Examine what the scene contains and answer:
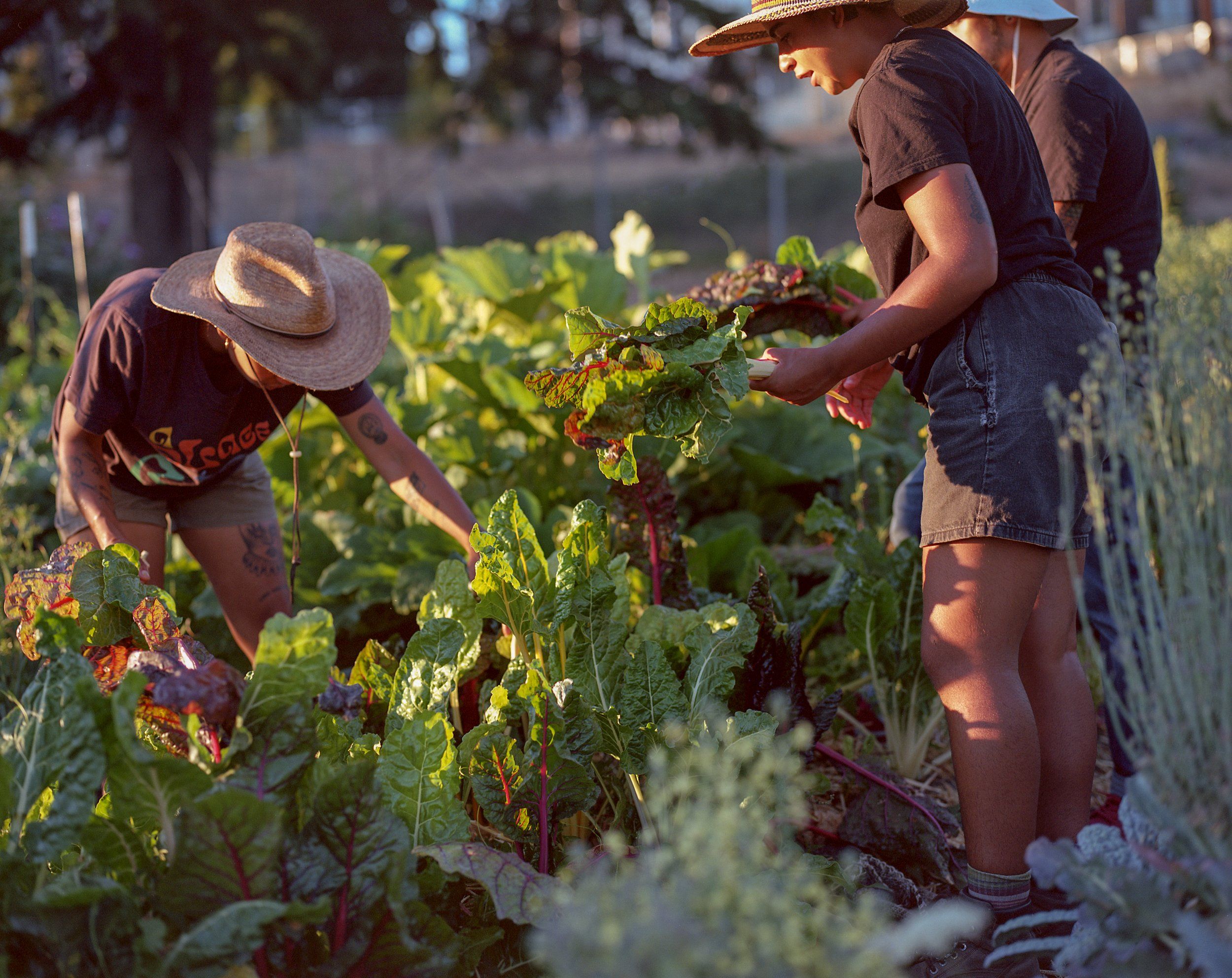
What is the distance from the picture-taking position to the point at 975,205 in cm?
173

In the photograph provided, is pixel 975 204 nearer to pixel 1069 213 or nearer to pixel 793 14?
pixel 793 14

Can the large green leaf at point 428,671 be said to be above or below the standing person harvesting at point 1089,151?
below

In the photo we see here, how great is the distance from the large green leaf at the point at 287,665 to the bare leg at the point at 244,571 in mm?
1516

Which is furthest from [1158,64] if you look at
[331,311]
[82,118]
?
[331,311]

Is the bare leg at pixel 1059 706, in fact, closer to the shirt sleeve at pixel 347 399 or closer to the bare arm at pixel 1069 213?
the bare arm at pixel 1069 213

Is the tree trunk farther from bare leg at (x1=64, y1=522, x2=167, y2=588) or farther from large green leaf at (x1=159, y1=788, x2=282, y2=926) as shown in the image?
large green leaf at (x1=159, y1=788, x2=282, y2=926)

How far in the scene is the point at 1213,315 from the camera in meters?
2.64

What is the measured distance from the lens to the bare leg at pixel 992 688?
72.5 inches

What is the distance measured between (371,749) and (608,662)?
1.72 feet

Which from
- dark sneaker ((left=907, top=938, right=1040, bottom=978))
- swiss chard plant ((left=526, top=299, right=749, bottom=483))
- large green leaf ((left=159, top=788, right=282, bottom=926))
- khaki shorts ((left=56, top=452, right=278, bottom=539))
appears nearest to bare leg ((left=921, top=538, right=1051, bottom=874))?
dark sneaker ((left=907, top=938, right=1040, bottom=978))

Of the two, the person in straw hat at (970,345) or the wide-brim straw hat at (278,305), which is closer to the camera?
the person in straw hat at (970,345)

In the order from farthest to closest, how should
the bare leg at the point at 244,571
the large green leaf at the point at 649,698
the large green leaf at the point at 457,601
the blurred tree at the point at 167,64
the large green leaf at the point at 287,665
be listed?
the blurred tree at the point at 167,64, the bare leg at the point at 244,571, the large green leaf at the point at 457,601, the large green leaf at the point at 649,698, the large green leaf at the point at 287,665

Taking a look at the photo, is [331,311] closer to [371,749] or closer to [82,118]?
[371,749]

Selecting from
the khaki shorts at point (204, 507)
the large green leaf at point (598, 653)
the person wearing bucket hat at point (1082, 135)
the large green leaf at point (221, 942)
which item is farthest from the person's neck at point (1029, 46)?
the large green leaf at point (221, 942)
